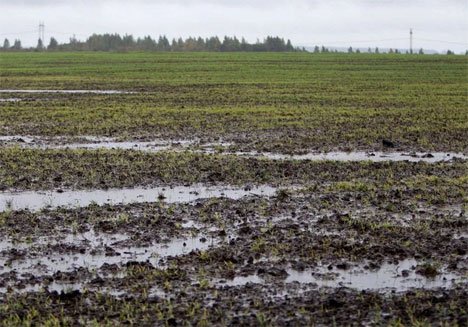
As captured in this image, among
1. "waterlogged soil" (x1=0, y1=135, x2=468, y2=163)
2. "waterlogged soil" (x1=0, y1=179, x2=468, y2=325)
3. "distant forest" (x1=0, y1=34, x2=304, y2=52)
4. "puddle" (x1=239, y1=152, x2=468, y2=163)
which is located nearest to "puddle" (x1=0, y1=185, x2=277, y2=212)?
"waterlogged soil" (x1=0, y1=179, x2=468, y2=325)

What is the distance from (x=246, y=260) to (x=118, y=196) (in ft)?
15.5

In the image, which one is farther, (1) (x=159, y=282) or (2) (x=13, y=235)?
(2) (x=13, y=235)

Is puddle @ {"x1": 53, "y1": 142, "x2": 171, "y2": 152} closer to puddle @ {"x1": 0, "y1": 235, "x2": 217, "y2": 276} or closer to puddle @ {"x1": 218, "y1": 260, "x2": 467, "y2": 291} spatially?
puddle @ {"x1": 0, "y1": 235, "x2": 217, "y2": 276}

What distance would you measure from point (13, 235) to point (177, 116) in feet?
54.4

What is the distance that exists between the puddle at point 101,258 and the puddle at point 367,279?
148 centimetres

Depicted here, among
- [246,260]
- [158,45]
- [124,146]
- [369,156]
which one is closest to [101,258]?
[246,260]

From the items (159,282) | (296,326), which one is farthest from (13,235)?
(296,326)

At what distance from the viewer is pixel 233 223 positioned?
467 inches

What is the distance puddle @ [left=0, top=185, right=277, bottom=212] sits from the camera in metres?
13.4

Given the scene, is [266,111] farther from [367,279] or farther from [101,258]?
[367,279]

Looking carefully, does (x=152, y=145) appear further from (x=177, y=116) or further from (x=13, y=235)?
(x=13, y=235)

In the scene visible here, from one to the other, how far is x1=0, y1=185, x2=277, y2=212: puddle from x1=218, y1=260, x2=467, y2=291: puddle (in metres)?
4.48

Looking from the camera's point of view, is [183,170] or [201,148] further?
[201,148]

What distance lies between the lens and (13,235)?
442 inches
